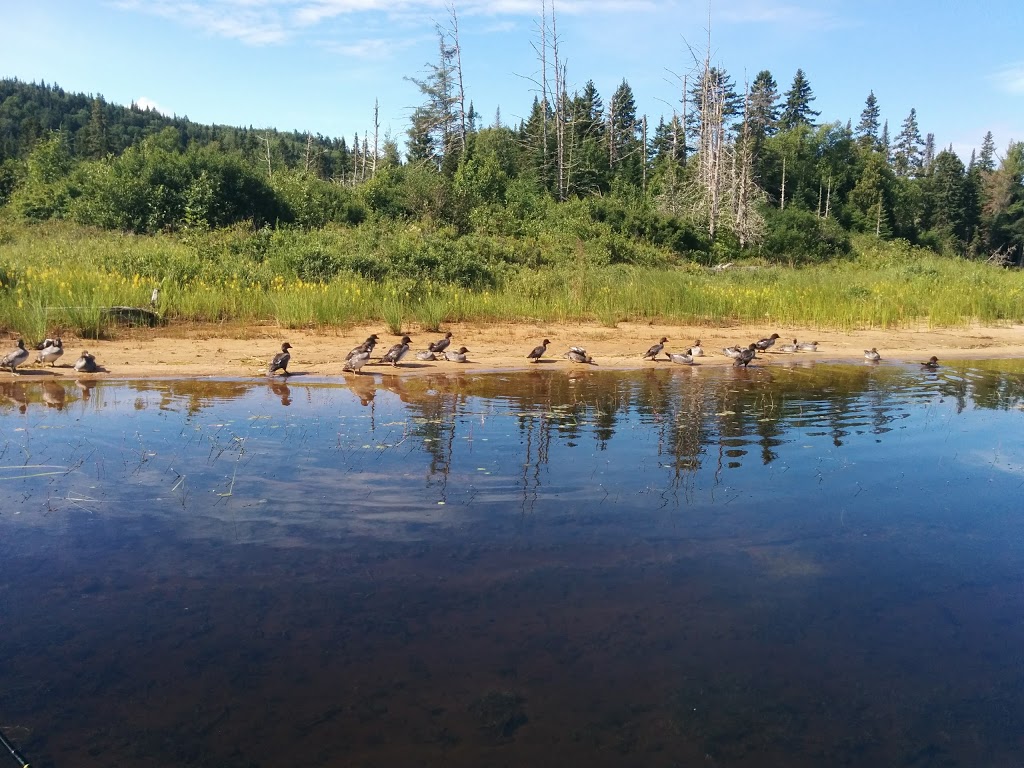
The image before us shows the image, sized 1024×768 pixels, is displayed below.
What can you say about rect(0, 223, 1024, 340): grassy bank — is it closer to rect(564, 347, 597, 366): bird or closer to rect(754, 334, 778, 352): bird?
rect(754, 334, 778, 352): bird

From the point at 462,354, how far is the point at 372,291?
4.38 m

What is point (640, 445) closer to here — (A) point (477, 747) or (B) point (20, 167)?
(A) point (477, 747)

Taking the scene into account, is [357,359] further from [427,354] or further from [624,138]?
[624,138]

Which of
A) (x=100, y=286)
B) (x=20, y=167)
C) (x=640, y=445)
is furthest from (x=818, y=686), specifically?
(x=20, y=167)

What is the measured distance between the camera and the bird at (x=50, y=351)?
12727 millimetres

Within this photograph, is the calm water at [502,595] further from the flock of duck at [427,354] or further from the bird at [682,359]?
the bird at [682,359]

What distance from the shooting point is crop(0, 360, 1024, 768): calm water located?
4094 millimetres

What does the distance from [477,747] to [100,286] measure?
1511cm

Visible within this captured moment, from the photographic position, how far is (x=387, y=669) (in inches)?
179

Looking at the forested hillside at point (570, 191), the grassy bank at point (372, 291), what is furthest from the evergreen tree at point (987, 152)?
the grassy bank at point (372, 291)

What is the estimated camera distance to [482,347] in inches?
645

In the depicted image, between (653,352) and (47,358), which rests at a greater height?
(653,352)

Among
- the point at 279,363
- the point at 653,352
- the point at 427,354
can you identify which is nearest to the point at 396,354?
the point at 427,354

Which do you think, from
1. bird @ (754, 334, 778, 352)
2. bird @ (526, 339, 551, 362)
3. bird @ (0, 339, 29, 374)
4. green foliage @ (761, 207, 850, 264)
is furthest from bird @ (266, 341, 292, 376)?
green foliage @ (761, 207, 850, 264)
